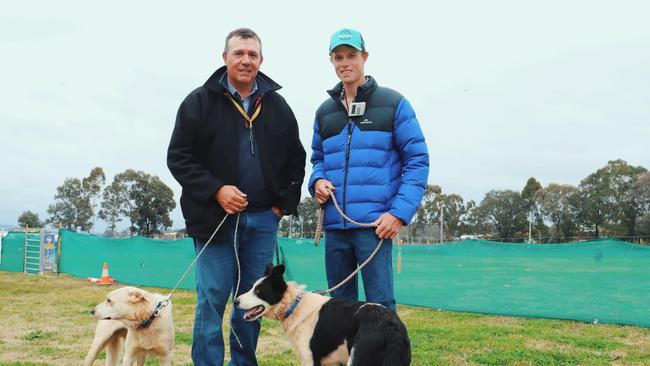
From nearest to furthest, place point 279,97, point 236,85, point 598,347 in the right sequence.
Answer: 1. point 236,85
2. point 279,97
3. point 598,347

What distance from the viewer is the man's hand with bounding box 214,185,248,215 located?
10.1 feet

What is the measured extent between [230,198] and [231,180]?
21 cm

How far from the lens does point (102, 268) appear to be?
1459 centimetres

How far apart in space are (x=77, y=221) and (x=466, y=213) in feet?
174

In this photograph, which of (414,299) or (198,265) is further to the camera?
(414,299)

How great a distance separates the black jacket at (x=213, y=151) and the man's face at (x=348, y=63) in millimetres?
524

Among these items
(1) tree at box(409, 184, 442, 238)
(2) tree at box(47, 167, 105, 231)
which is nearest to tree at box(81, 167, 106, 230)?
(2) tree at box(47, 167, 105, 231)

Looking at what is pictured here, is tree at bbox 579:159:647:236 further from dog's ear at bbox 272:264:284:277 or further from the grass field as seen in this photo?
dog's ear at bbox 272:264:284:277

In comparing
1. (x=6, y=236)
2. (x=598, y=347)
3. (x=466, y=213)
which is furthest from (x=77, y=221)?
(x=598, y=347)

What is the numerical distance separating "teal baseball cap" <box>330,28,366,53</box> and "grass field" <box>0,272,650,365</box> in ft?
10.4

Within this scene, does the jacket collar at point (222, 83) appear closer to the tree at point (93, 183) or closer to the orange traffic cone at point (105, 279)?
the orange traffic cone at point (105, 279)

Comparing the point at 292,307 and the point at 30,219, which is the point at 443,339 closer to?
the point at 292,307

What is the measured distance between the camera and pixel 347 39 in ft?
10.1

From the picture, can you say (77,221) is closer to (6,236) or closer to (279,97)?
(6,236)
